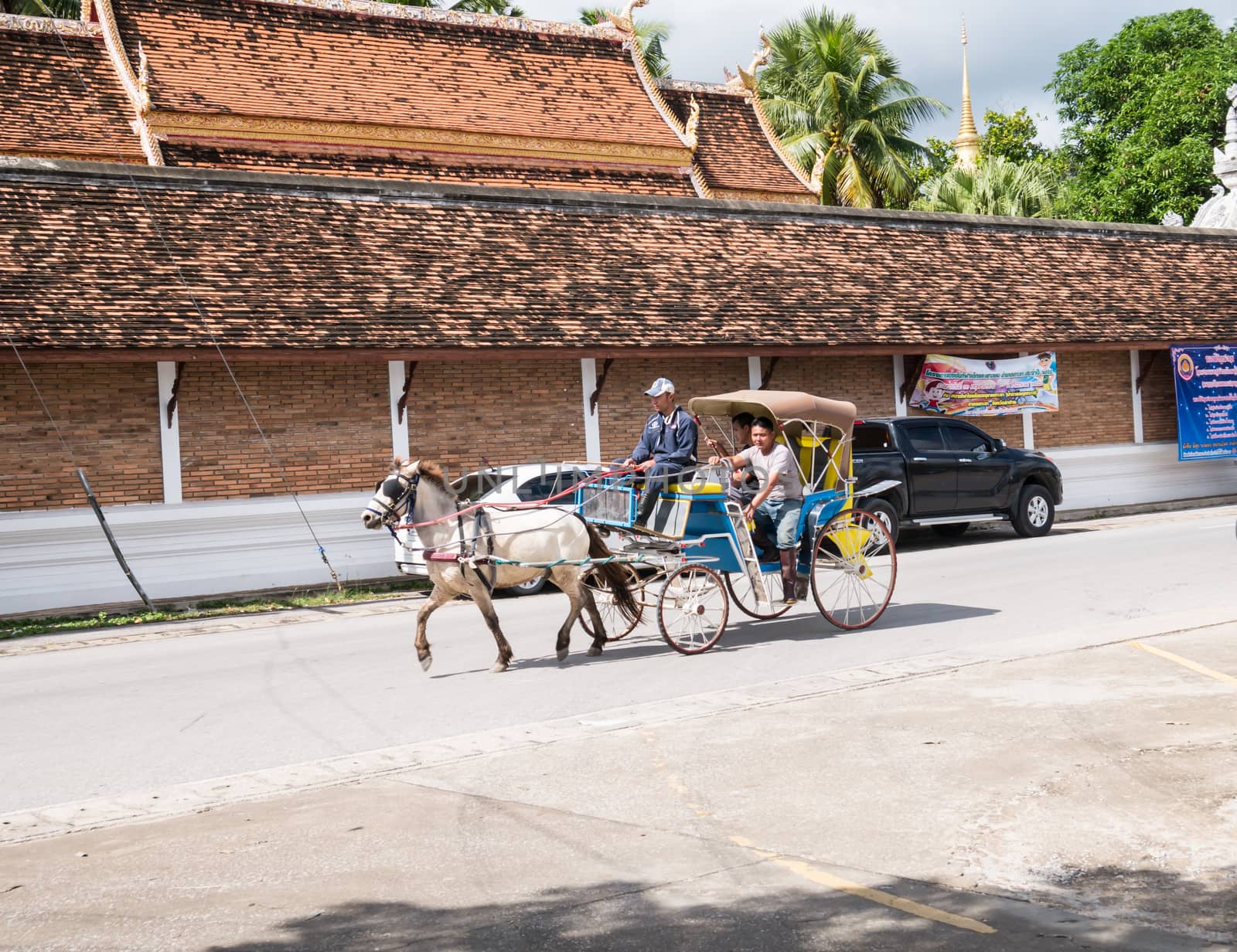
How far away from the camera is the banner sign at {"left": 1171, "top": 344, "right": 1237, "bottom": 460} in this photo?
89.3ft

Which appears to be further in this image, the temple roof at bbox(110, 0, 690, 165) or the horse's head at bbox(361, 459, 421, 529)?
the temple roof at bbox(110, 0, 690, 165)

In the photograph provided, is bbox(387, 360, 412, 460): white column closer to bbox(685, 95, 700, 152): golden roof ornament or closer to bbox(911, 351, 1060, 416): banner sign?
bbox(911, 351, 1060, 416): banner sign

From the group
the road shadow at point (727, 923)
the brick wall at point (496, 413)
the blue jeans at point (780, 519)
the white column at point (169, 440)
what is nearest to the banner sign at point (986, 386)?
the brick wall at point (496, 413)

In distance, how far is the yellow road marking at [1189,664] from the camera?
9.01 meters

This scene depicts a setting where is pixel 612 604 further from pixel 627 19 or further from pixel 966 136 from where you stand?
pixel 966 136

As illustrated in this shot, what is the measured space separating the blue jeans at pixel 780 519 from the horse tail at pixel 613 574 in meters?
1.32

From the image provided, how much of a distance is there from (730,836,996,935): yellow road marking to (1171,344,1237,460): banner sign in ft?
78.4

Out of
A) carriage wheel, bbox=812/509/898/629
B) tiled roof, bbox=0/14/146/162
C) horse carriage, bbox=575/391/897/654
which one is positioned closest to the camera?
horse carriage, bbox=575/391/897/654

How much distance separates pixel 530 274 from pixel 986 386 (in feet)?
29.9

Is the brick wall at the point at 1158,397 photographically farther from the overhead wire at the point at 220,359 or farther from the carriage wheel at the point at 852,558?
the overhead wire at the point at 220,359

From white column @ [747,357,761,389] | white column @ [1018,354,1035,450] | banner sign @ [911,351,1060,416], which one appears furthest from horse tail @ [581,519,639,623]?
white column @ [1018,354,1035,450]

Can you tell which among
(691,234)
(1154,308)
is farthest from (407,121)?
(1154,308)

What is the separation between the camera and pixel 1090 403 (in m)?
26.7

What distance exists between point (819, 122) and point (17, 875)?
42880 mm
